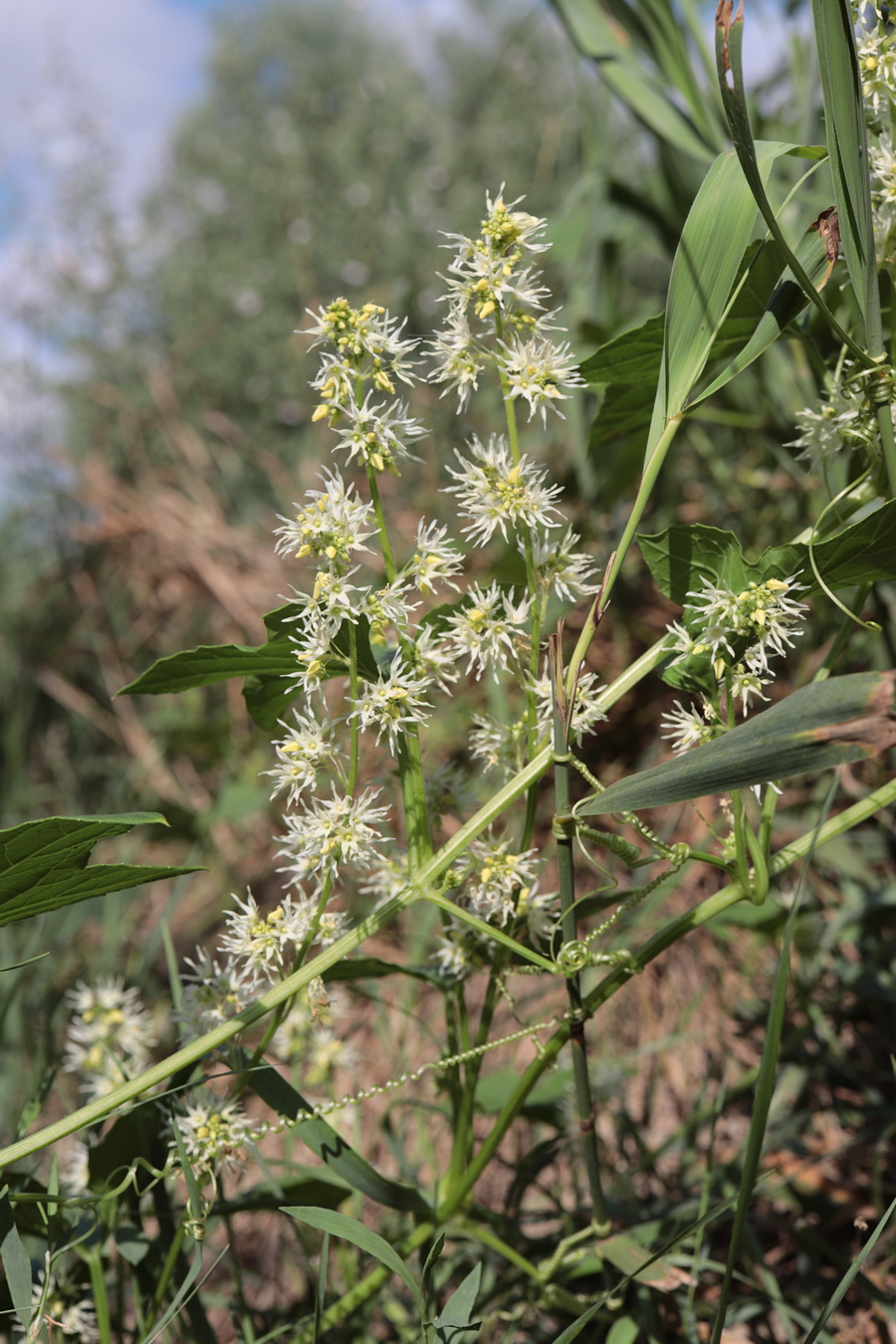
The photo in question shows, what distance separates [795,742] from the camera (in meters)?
0.36

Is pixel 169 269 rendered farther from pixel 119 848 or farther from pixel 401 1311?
pixel 401 1311

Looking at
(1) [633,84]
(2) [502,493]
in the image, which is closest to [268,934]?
(2) [502,493]

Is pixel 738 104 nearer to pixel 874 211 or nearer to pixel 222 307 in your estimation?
pixel 874 211

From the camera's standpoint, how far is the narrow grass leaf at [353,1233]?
431mm

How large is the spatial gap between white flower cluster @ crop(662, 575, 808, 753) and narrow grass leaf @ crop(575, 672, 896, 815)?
6cm

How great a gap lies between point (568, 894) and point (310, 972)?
132mm

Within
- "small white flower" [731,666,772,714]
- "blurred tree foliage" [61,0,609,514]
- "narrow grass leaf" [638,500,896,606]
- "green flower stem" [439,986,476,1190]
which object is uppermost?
"blurred tree foliage" [61,0,609,514]

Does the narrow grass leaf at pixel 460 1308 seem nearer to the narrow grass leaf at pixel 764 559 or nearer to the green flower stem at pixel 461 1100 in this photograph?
the green flower stem at pixel 461 1100

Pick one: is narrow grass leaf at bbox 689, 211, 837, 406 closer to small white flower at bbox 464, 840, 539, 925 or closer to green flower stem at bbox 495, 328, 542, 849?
green flower stem at bbox 495, 328, 542, 849

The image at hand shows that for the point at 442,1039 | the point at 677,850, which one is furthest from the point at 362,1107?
the point at 677,850

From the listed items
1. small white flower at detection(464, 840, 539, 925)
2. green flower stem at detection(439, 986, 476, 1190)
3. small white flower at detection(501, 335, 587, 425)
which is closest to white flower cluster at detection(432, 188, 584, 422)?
small white flower at detection(501, 335, 587, 425)

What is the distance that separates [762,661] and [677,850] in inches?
3.8

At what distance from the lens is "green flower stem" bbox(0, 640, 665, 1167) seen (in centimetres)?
42

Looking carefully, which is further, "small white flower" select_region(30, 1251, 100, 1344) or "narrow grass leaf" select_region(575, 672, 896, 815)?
"small white flower" select_region(30, 1251, 100, 1344)
